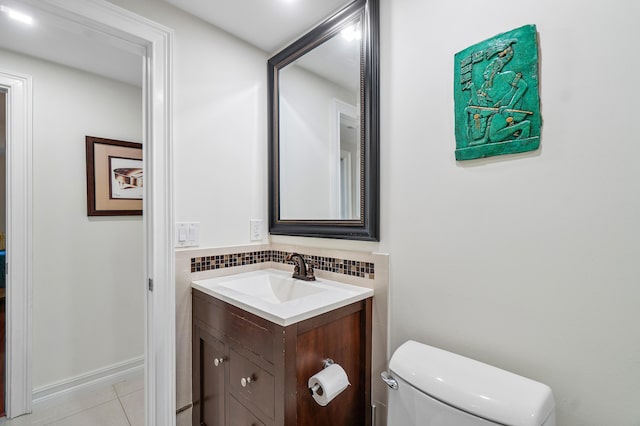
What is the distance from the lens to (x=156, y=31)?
4.62 ft

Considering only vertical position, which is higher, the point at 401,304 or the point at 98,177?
the point at 98,177

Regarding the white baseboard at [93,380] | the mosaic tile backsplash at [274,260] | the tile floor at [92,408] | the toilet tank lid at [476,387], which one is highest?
the mosaic tile backsplash at [274,260]

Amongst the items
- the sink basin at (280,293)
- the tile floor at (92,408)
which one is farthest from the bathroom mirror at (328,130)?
the tile floor at (92,408)

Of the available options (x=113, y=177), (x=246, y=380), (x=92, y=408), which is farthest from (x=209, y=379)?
(x=113, y=177)

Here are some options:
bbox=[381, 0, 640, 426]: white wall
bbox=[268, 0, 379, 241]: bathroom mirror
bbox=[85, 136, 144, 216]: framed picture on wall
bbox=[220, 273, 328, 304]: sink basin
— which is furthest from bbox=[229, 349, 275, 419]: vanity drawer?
bbox=[85, 136, 144, 216]: framed picture on wall

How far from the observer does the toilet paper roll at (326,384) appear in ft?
3.22

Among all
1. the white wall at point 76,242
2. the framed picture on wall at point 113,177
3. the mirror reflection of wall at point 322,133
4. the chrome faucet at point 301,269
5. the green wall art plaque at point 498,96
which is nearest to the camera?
the green wall art plaque at point 498,96

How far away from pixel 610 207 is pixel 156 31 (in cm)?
194

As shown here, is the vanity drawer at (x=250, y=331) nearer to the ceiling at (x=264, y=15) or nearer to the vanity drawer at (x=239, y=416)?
the vanity drawer at (x=239, y=416)

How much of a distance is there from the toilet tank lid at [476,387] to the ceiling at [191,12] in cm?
165

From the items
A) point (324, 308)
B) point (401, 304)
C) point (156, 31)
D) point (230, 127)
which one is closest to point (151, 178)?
point (230, 127)

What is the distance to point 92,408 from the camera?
1877 mm

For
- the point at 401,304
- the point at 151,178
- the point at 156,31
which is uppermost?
the point at 156,31

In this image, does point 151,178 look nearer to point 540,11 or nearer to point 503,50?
point 503,50
